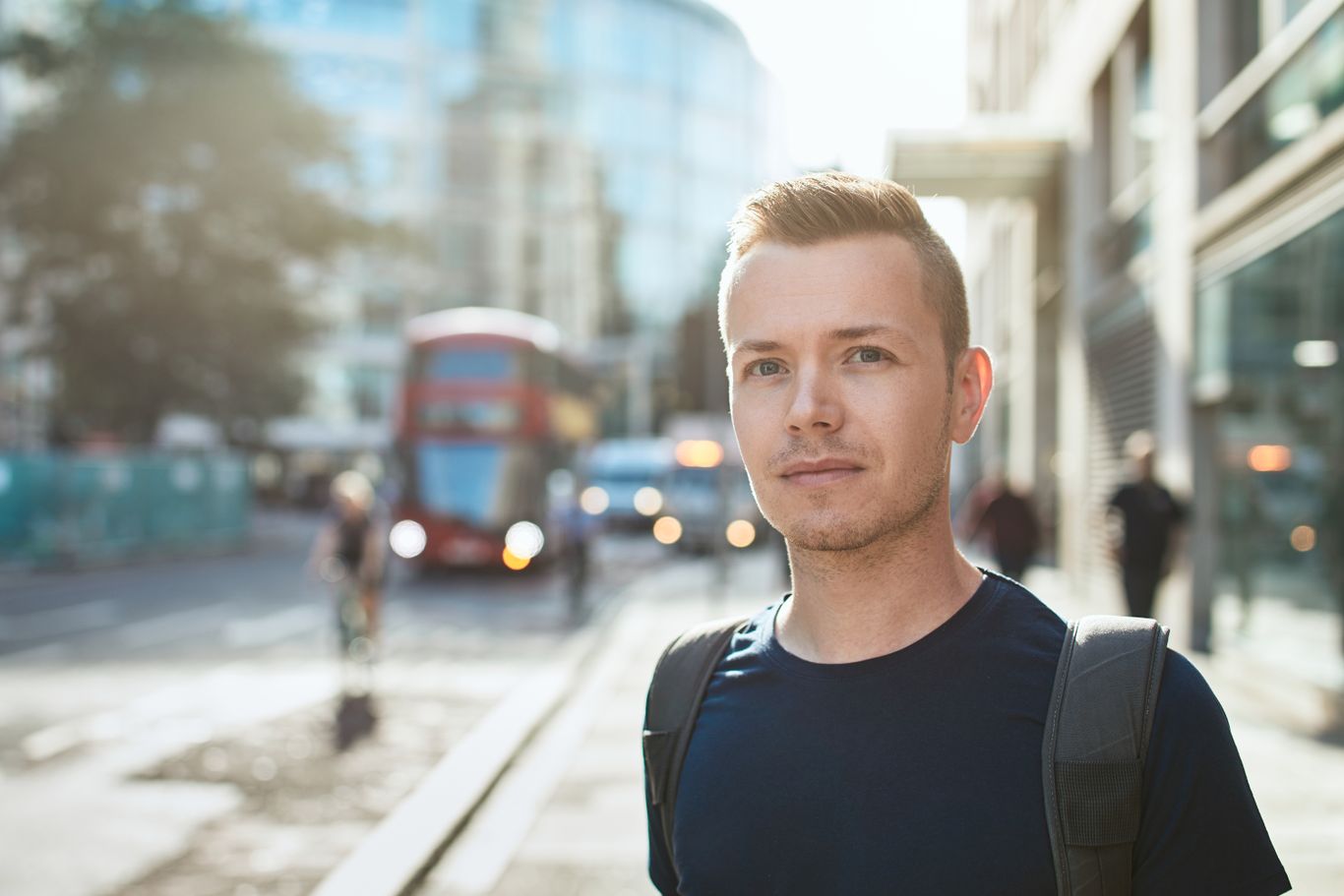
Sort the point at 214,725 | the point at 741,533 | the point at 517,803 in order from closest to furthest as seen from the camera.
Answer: the point at 517,803 → the point at 214,725 → the point at 741,533

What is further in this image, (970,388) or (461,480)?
(461,480)

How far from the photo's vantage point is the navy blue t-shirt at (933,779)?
143cm

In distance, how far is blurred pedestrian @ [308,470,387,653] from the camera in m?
10.1

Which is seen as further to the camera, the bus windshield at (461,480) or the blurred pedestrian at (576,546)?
the bus windshield at (461,480)

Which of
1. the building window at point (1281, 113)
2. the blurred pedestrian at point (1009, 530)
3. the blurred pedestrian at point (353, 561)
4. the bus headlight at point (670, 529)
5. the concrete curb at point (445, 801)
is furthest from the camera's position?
the bus headlight at point (670, 529)

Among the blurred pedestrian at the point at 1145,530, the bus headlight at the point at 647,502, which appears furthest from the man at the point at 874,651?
the bus headlight at the point at 647,502

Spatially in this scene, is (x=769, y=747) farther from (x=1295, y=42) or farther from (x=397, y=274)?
(x=397, y=274)

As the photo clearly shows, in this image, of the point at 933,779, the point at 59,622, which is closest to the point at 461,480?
the point at 59,622

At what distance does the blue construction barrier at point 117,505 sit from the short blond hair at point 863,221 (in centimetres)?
2343

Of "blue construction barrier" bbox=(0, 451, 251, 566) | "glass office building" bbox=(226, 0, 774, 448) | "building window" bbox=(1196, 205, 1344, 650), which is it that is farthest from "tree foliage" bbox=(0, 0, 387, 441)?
"glass office building" bbox=(226, 0, 774, 448)

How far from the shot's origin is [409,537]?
1955cm

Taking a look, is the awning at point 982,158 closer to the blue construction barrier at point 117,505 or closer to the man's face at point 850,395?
the man's face at point 850,395

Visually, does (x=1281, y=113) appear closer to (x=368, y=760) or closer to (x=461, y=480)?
(x=368, y=760)

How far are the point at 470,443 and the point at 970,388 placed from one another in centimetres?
1760
